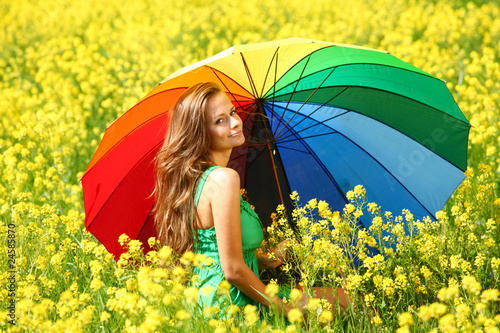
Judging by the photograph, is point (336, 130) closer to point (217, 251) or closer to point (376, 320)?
point (217, 251)

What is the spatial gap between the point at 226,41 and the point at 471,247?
530 centimetres

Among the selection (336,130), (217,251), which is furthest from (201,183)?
(336,130)

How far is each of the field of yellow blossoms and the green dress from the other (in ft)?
0.26

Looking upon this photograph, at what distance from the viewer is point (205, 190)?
2.46 m

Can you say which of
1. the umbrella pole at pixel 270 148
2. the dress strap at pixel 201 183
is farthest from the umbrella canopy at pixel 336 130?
the dress strap at pixel 201 183

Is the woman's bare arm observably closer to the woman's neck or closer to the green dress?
the green dress

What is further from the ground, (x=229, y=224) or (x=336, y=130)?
(x=336, y=130)

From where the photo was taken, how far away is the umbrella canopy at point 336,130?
273 cm

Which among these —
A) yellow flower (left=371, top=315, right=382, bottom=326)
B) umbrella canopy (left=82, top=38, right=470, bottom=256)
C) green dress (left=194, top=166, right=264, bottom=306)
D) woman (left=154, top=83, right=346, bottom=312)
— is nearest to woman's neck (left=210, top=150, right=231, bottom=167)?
woman (left=154, top=83, right=346, bottom=312)

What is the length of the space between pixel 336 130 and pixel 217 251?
97 centimetres

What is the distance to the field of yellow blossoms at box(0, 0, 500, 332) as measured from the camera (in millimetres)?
2246

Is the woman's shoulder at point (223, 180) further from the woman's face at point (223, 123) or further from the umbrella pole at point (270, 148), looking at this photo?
the umbrella pole at point (270, 148)

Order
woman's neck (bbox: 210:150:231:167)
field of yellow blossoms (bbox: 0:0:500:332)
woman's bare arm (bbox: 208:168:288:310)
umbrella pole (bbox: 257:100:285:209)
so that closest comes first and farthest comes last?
field of yellow blossoms (bbox: 0:0:500:332), woman's bare arm (bbox: 208:168:288:310), woman's neck (bbox: 210:150:231:167), umbrella pole (bbox: 257:100:285:209)

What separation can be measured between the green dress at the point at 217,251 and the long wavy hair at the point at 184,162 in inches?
2.2
